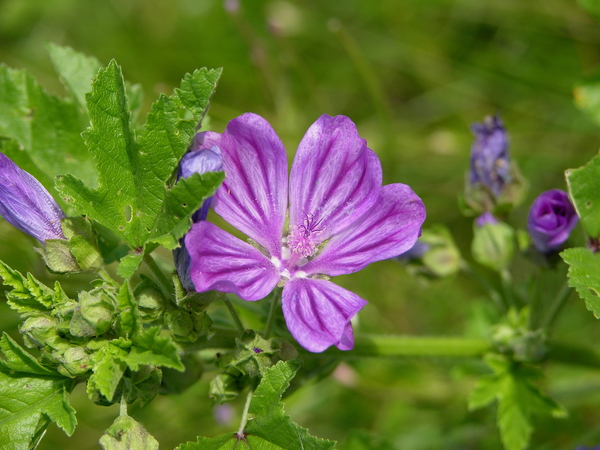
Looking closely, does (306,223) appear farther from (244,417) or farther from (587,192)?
(587,192)

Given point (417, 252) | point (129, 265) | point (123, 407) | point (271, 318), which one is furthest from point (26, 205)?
point (417, 252)

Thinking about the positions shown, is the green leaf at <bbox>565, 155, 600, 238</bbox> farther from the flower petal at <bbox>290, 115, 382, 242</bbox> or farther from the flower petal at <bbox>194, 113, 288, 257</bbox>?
the flower petal at <bbox>194, 113, 288, 257</bbox>

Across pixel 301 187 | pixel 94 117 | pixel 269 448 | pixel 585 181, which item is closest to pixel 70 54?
pixel 94 117

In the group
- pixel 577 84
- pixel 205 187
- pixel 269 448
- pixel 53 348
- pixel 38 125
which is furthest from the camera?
pixel 577 84

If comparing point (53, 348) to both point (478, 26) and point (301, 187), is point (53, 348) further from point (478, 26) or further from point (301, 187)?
point (478, 26)

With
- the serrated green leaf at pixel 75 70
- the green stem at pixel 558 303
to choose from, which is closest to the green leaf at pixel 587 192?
the green stem at pixel 558 303
